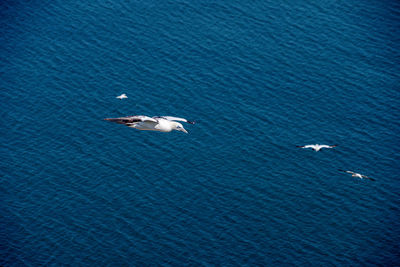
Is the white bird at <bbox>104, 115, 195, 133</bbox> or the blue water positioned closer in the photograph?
the white bird at <bbox>104, 115, 195, 133</bbox>

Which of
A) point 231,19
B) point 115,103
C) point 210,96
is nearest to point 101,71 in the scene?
point 115,103

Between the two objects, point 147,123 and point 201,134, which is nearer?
point 147,123

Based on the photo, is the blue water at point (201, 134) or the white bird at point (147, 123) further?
the blue water at point (201, 134)

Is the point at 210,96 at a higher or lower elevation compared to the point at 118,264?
higher

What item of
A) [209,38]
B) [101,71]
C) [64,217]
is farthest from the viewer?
[209,38]

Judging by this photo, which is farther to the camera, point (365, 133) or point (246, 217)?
point (365, 133)

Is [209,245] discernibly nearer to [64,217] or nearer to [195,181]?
[195,181]

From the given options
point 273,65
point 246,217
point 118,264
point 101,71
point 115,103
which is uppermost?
point 273,65

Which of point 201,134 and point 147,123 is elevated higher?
point 201,134
